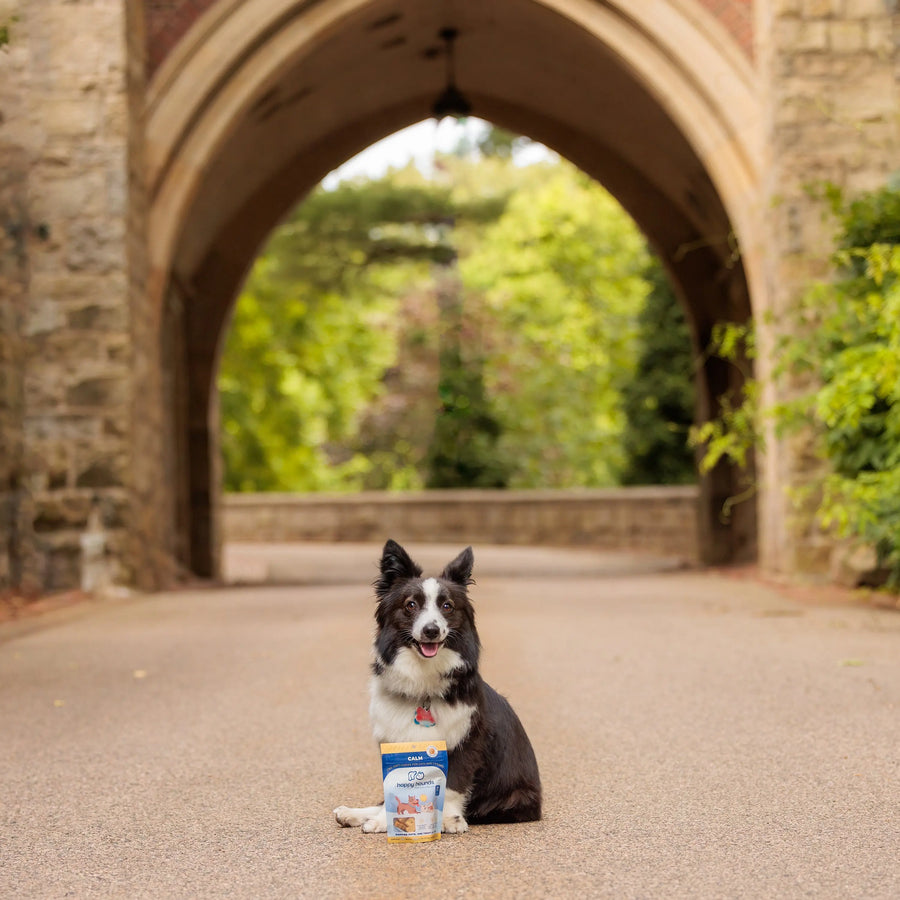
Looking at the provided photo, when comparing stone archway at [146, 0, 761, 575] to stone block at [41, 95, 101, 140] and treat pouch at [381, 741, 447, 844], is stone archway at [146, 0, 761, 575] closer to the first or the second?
stone block at [41, 95, 101, 140]

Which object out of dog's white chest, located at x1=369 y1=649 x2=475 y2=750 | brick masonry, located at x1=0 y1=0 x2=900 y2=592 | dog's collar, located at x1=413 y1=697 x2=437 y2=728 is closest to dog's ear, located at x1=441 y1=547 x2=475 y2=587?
dog's white chest, located at x1=369 y1=649 x2=475 y2=750

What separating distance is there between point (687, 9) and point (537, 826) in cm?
→ 799

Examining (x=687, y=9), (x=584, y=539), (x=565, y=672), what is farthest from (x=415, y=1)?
(x=584, y=539)

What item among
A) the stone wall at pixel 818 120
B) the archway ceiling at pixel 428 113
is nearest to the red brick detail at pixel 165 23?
the archway ceiling at pixel 428 113

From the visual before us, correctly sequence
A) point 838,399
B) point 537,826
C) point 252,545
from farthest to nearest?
point 252,545
point 838,399
point 537,826

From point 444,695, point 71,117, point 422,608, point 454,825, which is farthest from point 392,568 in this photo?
point 71,117

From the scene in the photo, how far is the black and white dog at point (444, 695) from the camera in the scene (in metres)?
2.77

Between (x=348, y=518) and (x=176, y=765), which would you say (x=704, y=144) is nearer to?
(x=176, y=765)

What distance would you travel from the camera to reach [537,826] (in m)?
2.98

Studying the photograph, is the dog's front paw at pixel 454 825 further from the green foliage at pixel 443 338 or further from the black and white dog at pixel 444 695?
the green foliage at pixel 443 338

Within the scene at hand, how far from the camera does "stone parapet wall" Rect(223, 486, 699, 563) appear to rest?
18.1 m

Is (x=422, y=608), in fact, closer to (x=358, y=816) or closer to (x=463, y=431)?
(x=358, y=816)

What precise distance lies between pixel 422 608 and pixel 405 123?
11.4 metres

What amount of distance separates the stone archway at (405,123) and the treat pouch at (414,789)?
6.85 meters
